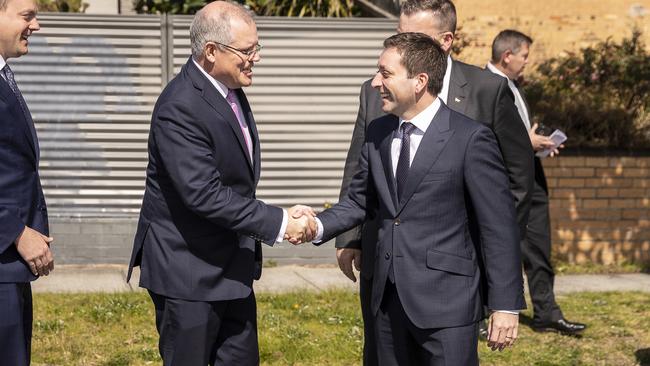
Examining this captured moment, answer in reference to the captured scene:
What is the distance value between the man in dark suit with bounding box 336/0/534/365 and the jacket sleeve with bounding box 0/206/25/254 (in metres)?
1.70

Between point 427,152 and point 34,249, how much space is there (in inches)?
70.2

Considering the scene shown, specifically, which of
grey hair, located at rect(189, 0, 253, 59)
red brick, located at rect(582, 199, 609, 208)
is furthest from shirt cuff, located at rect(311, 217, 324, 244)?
red brick, located at rect(582, 199, 609, 208)

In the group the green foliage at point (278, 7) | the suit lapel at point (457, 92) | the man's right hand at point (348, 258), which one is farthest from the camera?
the green foliage at point (278, 7)

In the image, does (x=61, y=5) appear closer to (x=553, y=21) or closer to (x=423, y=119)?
(x=553, y=21)

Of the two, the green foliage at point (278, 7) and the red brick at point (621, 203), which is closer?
the red brick at point (621, 203)

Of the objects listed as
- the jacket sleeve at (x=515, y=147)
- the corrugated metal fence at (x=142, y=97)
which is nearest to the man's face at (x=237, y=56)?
the jacket sleeve at (x=515, y=147)

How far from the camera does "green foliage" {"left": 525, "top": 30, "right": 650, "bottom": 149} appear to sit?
12359 millimetres

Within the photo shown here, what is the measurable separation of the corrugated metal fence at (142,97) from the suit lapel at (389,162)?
640 cm

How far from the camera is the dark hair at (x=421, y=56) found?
502 centimetres

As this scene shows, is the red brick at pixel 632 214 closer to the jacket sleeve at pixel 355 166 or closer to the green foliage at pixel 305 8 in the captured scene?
the green foliage at pixel 305 8

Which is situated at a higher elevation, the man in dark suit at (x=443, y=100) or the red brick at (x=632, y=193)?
the man in dark suit at (x=443, y=100)

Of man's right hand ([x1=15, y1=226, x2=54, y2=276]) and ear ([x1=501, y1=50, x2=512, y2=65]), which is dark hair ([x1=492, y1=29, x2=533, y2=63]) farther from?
man's right hand ([x1=15, y1=226, x2=54, y2=276])

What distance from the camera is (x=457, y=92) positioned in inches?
248

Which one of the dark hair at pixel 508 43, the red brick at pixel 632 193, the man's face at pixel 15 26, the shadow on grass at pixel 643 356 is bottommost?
the shadow on grass at pixel 643 356
